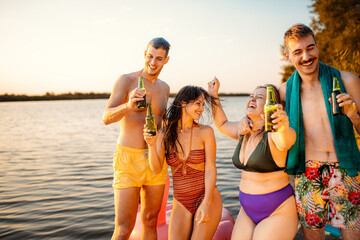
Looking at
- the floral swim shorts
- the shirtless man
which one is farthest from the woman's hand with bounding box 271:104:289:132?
the shirtless man

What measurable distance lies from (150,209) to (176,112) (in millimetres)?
1282

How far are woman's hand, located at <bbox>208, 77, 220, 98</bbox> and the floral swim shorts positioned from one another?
1.38m

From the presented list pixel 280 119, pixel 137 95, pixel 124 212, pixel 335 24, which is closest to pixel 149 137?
pixel 137 95

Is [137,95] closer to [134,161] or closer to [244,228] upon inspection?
[134,161]

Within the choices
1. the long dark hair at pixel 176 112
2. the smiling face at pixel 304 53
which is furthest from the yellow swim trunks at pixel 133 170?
the smiling face at pixel 304 53

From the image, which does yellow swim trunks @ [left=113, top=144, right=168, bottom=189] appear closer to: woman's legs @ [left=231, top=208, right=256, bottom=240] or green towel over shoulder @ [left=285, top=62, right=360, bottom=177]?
woman's legs @ [left=231, top=208, right=256, bottom=240]

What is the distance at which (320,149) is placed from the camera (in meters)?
2.96

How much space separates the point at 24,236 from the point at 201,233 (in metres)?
4.83

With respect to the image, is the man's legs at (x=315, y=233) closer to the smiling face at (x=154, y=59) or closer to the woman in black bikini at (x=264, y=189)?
the woman in black bikini at (x=264, y=189)

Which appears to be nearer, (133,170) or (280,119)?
(280,119)

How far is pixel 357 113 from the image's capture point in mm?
2723

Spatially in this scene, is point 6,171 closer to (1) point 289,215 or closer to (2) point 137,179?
(2) point 137,179

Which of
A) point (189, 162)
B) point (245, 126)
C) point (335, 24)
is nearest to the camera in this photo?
point (245, 126)

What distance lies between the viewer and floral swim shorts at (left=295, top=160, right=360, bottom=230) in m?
2.73
